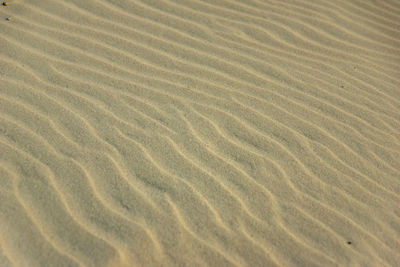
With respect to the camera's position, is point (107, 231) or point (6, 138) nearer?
point (107, 231)

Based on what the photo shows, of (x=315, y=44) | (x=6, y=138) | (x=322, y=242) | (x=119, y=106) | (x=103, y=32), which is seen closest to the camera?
(x=322, y=242)

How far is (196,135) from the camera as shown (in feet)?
8.89

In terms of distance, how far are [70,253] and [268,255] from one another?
1.13 meters

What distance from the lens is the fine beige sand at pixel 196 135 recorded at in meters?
2.23

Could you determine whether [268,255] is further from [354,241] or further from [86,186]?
[86,186]

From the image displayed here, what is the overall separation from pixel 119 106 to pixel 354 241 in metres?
1.85

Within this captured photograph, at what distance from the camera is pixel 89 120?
2.70 m

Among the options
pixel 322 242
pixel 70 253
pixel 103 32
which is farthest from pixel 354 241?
pixel 103 32

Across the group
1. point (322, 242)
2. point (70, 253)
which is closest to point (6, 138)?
point (70, 253)

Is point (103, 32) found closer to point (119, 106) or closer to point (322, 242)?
point (119, 106)

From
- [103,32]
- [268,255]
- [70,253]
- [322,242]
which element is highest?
[103,32]

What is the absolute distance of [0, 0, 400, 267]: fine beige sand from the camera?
2230mm

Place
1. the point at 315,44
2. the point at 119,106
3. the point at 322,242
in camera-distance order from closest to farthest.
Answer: the point at 322,242 < the point at 119,106 < the point at 315,44

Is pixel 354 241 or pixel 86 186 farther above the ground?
pixel 86 186
